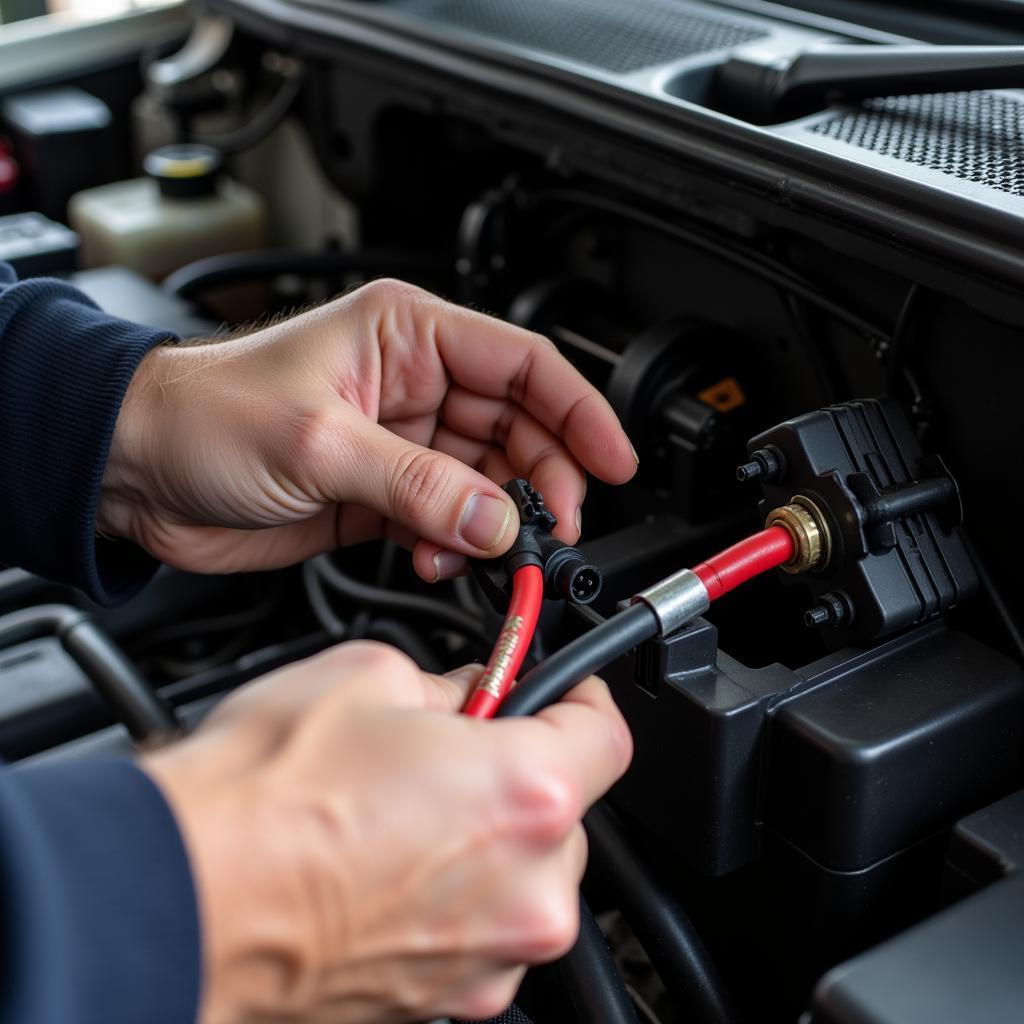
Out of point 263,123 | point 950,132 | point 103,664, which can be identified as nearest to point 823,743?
point 950,132

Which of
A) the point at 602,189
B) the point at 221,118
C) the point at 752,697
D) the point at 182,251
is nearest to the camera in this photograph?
the point at 752,697

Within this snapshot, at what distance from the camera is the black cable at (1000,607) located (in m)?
0.71

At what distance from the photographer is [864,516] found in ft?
2.13

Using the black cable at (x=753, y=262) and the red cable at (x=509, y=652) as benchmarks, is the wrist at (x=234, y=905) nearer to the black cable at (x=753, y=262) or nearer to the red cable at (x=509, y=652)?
the red cable at (x=509, y=652)

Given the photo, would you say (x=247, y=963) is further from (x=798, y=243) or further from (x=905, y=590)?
(x=798, y=243)

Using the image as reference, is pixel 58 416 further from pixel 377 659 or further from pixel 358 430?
pixel 377 659

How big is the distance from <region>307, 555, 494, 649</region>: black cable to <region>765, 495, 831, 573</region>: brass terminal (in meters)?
0.25

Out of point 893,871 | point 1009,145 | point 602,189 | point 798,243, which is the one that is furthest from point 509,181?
point 893,871

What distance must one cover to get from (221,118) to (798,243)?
1.13 meters

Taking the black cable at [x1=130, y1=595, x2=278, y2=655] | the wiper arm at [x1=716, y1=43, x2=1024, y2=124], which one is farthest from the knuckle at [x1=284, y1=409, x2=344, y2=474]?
the black cable at [x1=130, y1=595, x2=278, y2=655]

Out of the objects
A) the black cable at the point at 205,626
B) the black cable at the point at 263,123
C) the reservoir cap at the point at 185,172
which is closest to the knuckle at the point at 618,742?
the black cable at the point at 205,626

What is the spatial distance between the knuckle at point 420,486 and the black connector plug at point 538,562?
0.04 meters

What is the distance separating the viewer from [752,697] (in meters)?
0.63

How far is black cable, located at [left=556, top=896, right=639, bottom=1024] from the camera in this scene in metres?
0.66
